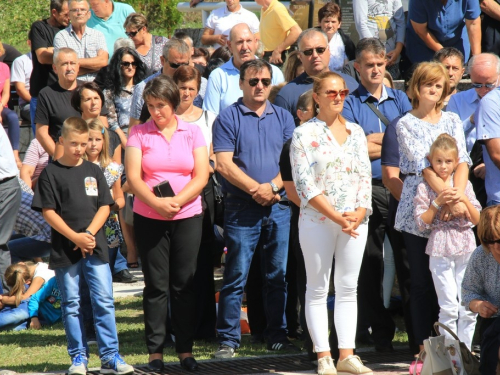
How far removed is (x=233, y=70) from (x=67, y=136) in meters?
2.43

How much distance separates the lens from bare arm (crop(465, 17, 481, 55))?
30.1ft

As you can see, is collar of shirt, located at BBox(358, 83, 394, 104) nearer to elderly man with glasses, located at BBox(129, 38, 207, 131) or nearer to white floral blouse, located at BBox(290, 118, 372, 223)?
white floral blouse, located at BBox(290, 118, 372, 223)

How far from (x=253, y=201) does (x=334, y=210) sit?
45.7 inches

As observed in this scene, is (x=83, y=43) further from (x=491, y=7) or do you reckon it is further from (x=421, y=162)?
(x=421, y=162)

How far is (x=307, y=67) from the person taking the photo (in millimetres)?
7273

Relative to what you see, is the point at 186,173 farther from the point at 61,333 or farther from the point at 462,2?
the point at 462,2

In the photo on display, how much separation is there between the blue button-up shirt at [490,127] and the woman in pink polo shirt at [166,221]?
213cm

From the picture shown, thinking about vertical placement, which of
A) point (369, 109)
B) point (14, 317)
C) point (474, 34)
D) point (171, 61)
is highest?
point (474, 34)

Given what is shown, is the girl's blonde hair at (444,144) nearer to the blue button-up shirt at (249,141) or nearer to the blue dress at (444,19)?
the blue button-up shirt at (249,141)

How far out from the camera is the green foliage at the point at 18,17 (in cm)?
1678

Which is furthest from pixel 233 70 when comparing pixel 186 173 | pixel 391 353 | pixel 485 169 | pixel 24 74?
pixel 24 74

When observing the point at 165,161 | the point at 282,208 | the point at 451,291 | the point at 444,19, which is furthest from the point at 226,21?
the point at 451,291

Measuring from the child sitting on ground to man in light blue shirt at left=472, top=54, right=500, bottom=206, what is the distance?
0.58m

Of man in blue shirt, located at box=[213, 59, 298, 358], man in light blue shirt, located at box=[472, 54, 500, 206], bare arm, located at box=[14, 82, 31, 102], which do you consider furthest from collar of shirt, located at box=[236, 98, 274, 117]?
bare arm, located at box=[14, 82, 31, 102]
